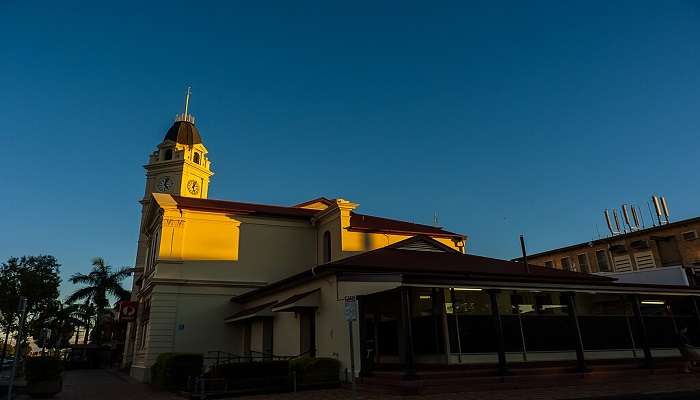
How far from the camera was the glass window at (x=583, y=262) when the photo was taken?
140 feet

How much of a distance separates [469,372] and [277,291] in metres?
10.4

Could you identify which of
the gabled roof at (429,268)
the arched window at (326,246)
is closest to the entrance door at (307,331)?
the gabled roof at (429,268)

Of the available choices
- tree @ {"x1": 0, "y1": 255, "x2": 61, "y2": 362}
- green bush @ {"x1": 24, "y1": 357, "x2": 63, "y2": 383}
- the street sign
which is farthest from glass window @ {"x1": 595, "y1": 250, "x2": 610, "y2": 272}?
tree @ {"x1": 0, "y1": 255, "x2": 61, "y2": 362}

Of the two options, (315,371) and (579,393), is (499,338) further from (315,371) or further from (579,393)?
(315,371)

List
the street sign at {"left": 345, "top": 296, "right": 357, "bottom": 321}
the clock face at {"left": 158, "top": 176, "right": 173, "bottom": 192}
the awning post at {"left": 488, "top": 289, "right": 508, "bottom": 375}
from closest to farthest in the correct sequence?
the street sign at {"left": 345, "top": 296, "right": 357, "bottom": 321}, the awning post at {"left": 488, "top": 289, "right": 508, "bottom": 375}, the clock face at {"left": 158, "top": 176, "right": 173, "bottom": 192}

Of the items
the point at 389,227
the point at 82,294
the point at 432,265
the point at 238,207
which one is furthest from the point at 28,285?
the point at 432,265

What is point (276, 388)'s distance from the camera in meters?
13.9

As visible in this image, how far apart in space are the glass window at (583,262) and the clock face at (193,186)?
38.8 meters

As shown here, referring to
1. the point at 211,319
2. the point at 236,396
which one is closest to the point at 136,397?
the point at 236,396

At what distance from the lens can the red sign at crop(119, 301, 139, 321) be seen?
29.4 m

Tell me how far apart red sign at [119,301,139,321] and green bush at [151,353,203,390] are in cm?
1353

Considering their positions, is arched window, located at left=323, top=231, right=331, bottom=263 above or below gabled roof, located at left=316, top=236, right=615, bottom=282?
above

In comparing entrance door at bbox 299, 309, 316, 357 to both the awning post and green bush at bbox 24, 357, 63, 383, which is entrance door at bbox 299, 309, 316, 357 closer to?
the awning post

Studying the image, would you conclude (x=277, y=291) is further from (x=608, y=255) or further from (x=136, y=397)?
(x=608, y=255)
